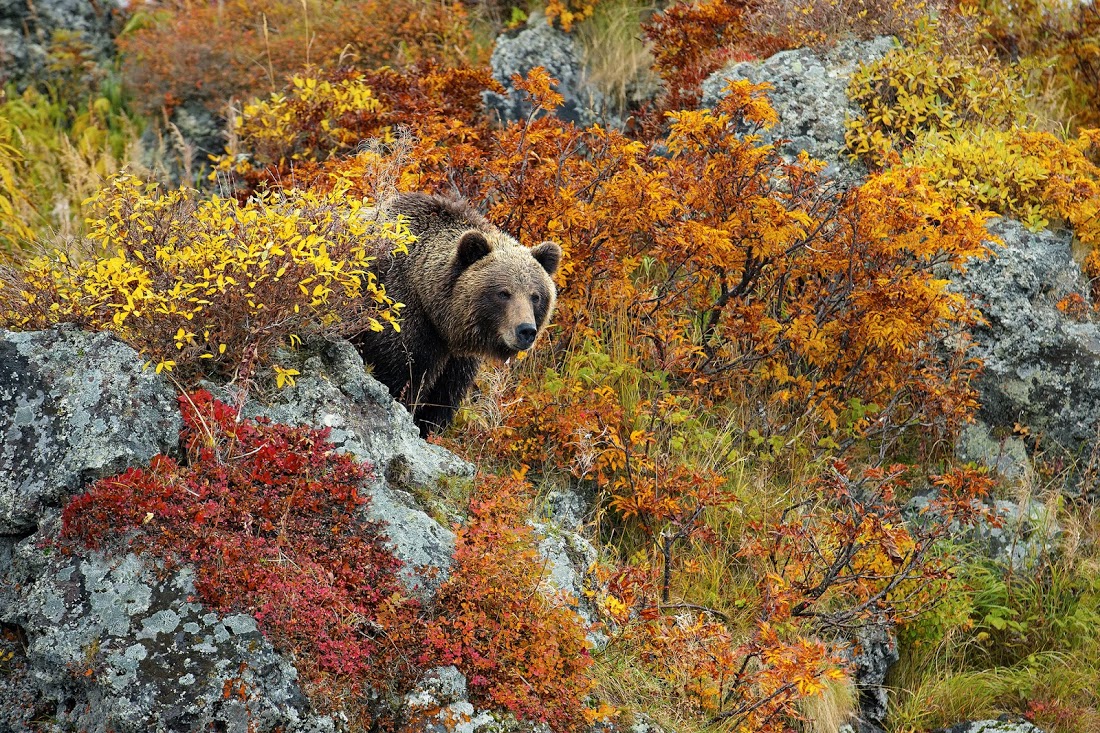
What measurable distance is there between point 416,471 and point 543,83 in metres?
3.49

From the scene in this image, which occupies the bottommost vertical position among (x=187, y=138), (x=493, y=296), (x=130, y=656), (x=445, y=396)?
(x=187, y=138)

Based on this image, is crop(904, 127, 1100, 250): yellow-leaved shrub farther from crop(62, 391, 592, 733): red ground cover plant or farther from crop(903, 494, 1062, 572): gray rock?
crop(62, 391, 592, 733): red ground cover plant

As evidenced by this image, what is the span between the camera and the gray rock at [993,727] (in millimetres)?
6223

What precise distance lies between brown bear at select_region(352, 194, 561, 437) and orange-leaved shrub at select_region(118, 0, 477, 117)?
460 cm

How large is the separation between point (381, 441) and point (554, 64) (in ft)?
21.4

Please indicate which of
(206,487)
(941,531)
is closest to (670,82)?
(941,531)

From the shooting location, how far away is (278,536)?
4.55m

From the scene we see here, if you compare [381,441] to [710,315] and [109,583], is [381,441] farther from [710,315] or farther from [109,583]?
[710,315]

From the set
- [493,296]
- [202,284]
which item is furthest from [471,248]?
[202,284]

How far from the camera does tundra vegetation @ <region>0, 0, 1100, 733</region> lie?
4.72m

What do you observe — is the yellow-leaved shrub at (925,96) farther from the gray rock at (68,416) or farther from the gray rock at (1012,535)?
the gray rock at (68,416)

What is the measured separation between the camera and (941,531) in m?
6.28

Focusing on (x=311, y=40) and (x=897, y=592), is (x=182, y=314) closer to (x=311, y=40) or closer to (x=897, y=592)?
(x=897, y=592)

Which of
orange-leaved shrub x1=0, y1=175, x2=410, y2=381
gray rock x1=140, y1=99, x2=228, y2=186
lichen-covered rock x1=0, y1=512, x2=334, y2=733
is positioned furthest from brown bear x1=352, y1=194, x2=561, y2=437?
gray rock x1=140, y1=99, x2=228, y2=186
